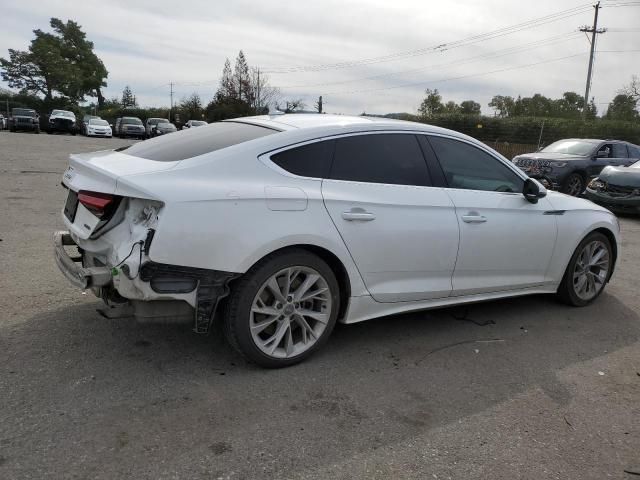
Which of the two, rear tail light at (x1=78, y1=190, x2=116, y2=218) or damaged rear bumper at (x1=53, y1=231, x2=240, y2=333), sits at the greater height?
rear tail light at (x1=78, y1=190, x2=116, y2=218)

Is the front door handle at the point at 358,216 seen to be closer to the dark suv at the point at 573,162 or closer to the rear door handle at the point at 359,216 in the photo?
the rear door handle at the point at 359,216

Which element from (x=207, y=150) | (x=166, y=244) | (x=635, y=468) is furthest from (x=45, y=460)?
(x=635, y=468)

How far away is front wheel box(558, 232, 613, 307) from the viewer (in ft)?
16.6

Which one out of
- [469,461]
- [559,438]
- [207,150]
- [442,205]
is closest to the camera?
[469,461]

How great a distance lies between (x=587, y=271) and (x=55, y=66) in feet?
221

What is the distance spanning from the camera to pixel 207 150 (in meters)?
3.51

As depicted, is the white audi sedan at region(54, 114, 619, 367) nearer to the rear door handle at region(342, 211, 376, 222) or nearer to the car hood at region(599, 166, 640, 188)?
the rear door handle at region(342, 211, 376, 222)

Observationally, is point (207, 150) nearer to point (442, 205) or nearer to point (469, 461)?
point (442, 205)

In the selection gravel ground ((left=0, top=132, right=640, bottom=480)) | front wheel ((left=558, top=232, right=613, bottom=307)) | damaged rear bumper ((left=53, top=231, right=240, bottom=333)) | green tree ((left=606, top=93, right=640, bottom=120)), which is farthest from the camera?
green tree ((left=606, top=93, right=640, bottom=120))

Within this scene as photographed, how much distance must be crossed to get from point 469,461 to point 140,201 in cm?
222

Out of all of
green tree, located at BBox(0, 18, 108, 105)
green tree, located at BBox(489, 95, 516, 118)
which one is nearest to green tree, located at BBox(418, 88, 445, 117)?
green tree, located at BBox(489, 95, 516, 118)

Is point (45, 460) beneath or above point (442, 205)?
beneath

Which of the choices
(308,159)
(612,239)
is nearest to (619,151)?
(612,239)

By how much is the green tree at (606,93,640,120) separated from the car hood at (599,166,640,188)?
34.3 meters
